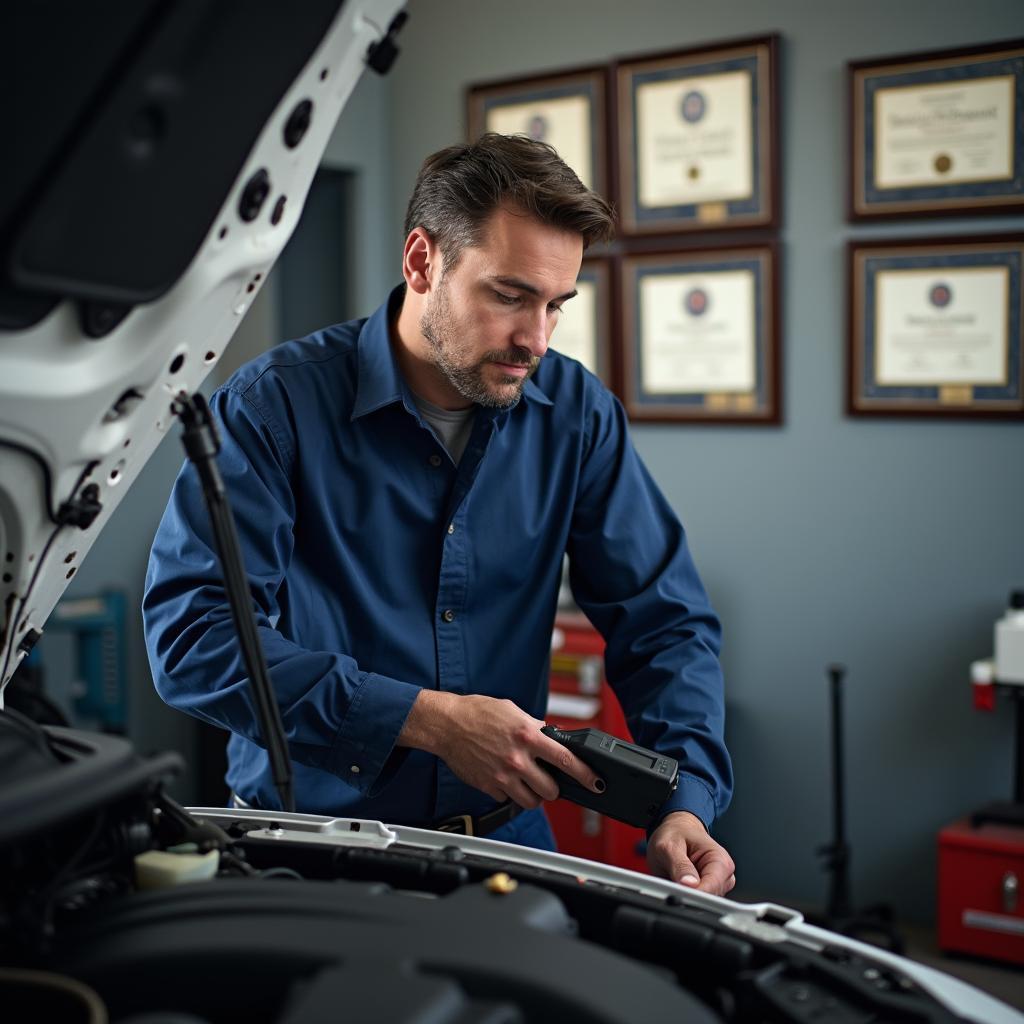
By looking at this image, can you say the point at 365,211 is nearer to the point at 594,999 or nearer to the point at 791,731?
the point at 791,731

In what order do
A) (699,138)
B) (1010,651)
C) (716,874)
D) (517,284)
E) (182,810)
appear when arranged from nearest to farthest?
(182,810)
(716,874)
(517,284)
(1010,651)
(699,138)

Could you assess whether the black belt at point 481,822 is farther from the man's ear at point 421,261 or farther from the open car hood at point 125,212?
the man's ear at point 421,261

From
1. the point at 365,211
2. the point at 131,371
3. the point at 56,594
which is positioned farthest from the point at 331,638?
the point at 365,211

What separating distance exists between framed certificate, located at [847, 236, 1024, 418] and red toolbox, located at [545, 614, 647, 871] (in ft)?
3.52

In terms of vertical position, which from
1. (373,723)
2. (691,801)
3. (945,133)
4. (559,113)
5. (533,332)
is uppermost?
(559,113)

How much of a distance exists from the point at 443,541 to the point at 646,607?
0.31 metres

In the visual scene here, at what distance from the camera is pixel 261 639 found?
1.40m

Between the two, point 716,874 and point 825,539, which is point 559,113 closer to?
point 825,539

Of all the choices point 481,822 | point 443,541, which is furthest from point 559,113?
point 481,822

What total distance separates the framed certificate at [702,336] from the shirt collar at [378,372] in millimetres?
2154

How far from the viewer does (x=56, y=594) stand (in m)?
1.29

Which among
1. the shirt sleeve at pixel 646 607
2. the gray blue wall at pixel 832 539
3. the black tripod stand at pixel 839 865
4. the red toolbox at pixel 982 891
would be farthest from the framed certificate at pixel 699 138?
the shirt sleeve at pixel 646 607

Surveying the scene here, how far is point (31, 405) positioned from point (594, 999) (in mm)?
615

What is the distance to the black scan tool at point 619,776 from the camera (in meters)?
1.39
